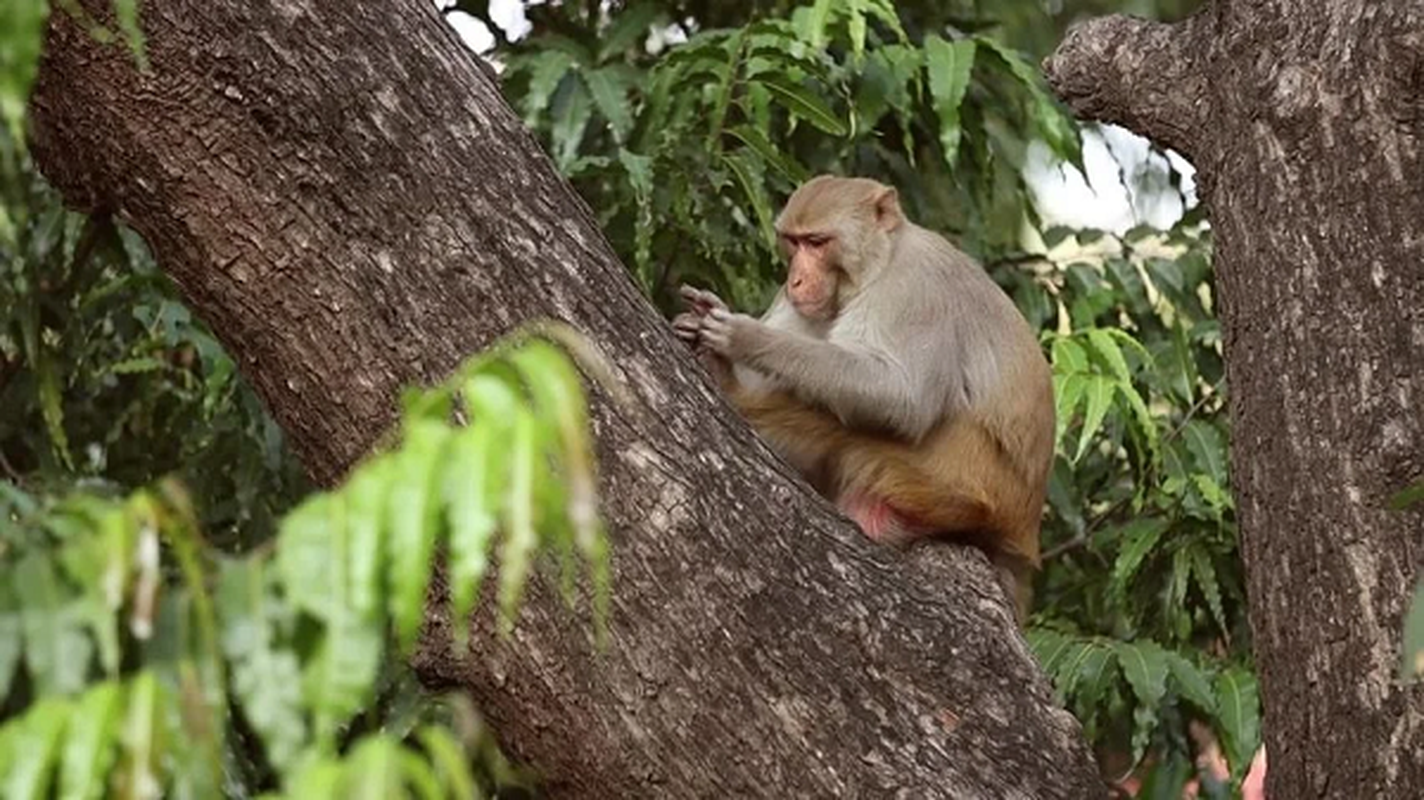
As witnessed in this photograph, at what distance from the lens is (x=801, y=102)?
4895 mm

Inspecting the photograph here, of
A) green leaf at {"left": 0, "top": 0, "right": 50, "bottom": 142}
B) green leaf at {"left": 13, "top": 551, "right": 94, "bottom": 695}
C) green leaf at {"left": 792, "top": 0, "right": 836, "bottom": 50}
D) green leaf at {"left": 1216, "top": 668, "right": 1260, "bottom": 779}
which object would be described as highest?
green leaf at {"left": 0, "top": 0, "right": 50, "bottom": 142}

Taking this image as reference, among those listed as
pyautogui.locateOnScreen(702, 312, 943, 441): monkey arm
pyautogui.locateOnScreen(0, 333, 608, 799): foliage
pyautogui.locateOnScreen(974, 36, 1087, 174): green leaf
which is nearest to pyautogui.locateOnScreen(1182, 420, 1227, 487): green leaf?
pyautogui.locateOnScreen(974, 36, 1087, 174): green leaf

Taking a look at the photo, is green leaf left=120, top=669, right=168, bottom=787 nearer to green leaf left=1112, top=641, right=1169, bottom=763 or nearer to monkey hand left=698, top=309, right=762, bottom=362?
monkey hand left=698, top=309, right=762, bottom=362

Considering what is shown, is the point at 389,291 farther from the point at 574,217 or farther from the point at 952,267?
the point at 952,267

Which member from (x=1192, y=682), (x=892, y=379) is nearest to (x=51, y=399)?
(x=892, y=379)

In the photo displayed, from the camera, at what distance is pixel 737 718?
3262mm

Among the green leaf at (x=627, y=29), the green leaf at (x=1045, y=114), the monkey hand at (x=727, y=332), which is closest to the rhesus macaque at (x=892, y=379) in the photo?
the monkey hand at (x=727, y=332)

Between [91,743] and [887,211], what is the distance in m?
3.70

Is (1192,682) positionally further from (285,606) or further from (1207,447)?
(285,606)

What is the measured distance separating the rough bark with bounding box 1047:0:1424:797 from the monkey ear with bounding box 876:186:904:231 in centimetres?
167

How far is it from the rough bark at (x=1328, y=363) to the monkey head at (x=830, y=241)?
5.28 ft

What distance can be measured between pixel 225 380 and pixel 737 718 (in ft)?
7.08

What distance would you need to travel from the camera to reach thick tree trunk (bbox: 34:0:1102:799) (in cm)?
325

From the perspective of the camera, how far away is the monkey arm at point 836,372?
15.0 feet
